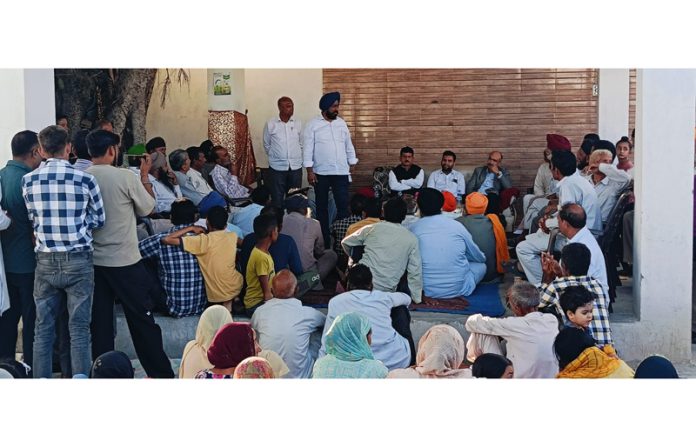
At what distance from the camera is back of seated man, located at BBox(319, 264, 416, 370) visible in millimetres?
6031

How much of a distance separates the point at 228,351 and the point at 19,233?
75.8 inches

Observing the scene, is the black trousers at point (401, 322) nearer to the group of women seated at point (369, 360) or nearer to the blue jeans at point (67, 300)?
the group of women seated at point (369, 360)

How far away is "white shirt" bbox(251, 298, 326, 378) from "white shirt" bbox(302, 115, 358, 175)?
11.4 feet

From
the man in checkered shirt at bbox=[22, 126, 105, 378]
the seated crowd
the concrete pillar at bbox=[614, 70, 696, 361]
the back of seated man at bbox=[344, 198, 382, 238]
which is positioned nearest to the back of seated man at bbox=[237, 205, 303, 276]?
the seated crowd

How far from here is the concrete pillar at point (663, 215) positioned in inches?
260

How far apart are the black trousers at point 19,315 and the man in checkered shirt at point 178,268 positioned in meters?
0.93

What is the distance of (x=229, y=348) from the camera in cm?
481

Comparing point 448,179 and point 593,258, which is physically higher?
point 448,179

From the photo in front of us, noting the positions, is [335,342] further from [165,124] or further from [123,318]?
[165,124]

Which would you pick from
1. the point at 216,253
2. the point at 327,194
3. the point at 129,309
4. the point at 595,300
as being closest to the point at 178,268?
the point at 216,253

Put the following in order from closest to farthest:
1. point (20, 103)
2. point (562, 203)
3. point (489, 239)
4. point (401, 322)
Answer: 1. point (401, 322)
2. point (20, 103)
3. point (562, 203)
4. point (489, 239)

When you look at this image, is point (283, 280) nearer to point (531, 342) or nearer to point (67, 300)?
point (67, 300)

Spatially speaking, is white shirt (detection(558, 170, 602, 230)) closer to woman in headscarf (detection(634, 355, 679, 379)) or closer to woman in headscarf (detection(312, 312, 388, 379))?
woman in headscarf (detection(634, 355, 679, 379))

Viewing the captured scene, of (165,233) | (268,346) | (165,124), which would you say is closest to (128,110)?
(165,124)
